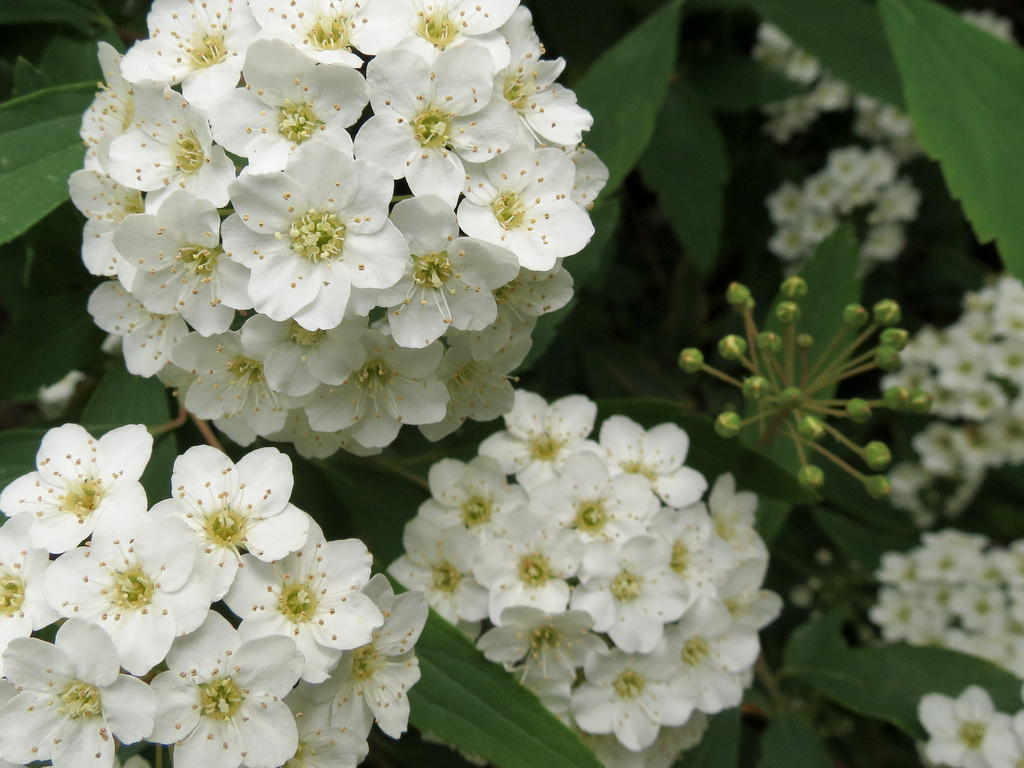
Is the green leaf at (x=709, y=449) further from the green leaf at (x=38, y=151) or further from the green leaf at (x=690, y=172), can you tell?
the green leaf at (x=38, y=151)

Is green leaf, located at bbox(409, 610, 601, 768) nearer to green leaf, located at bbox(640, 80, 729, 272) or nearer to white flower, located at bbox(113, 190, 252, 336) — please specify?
white flower, located at bbox(113, 190, 252, 336)

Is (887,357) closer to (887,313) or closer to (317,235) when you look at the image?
(887,313)

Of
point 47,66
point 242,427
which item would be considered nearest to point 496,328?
Answer: point 242,427

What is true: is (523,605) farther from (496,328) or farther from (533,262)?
(533,262)

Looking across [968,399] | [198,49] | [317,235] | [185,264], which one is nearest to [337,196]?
[317,235]

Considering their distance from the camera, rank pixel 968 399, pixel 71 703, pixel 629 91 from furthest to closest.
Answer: pixel 968 399
pixel 629 91
pixel 71 703

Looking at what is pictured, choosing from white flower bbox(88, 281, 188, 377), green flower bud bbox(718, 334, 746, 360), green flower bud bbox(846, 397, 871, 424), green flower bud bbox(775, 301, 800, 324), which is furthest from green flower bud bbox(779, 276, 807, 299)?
white flower bbox(88, 281, 188, 377)
